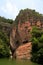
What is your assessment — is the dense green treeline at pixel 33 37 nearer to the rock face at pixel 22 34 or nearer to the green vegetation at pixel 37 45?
the green vegetation at pixel 37 45

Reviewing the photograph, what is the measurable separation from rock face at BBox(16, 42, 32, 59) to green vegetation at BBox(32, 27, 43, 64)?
691mm

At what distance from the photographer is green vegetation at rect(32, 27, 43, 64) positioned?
85.3 feet

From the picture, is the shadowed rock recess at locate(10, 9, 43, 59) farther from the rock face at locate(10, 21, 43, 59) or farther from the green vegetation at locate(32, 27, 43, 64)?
the green vegetation at locate(32, 27, 43, 64)

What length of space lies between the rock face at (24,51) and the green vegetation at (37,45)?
2.27ft

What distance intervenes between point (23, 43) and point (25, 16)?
3.87 meters

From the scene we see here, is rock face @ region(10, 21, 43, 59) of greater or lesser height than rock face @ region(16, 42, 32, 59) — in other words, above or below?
above

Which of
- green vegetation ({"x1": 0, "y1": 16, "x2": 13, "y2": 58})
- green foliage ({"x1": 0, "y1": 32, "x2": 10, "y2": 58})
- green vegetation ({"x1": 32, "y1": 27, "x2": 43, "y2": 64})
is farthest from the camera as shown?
green vegetation ({"x1": 0, "y1": 16, "x2": 13, "y2": 58})

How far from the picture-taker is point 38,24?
108ft

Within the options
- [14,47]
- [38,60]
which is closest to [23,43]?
[14,47]

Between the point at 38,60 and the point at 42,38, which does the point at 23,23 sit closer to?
the point at 42,38

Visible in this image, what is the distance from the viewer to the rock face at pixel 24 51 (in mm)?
29586

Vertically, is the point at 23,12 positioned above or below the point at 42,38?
above

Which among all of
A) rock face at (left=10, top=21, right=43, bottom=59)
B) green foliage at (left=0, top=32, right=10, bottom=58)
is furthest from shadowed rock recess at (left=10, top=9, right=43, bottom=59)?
green foliage at (left=0, top=32, right=10, bottom=58)

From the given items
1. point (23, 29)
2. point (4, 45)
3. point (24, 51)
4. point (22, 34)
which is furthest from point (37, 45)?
point (4, 45)
